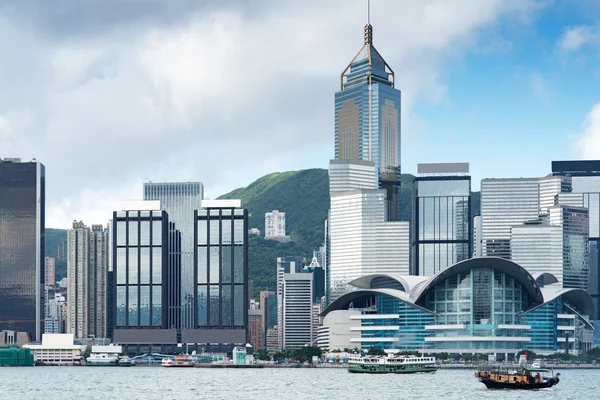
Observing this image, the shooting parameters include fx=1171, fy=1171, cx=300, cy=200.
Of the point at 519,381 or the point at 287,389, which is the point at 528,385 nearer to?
the point at 519,381

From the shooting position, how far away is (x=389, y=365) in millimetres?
171500

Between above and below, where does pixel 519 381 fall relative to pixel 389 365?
above

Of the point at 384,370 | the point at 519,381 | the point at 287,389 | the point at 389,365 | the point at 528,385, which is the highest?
the point at 519,381

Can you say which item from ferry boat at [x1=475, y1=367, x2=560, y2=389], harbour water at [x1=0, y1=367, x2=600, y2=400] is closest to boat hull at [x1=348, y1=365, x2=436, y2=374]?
harbour water at [x1=0, y1=367, x2=600, y2=400]

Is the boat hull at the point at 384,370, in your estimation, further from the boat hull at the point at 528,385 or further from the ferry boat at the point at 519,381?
the boat hull at the point at 528,385

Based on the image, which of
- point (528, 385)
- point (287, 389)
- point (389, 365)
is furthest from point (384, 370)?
point (528, 385)

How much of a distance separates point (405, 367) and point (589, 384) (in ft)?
103

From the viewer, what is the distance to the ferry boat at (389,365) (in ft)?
563

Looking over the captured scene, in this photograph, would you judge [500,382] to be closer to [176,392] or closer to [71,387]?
[176,392]

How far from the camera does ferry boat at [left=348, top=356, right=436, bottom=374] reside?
563 ft

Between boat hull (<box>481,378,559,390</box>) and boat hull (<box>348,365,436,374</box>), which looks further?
boat hull (<box>348,365,436,374</box>)

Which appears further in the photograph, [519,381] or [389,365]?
[389,365]

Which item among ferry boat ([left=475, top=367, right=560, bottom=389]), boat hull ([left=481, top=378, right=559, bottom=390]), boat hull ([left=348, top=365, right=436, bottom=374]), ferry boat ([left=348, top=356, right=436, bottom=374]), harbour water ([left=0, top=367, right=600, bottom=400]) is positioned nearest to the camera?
harbour water ([left=0, top=367, right=600, bottom=400])

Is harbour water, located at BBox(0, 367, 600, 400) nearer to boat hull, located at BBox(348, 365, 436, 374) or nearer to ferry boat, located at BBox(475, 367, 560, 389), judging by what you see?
ferry boat, located at BBox(475, 367, 560, 389)
